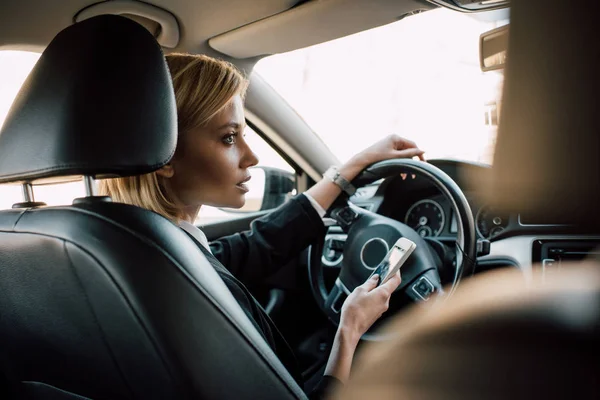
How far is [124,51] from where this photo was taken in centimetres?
106

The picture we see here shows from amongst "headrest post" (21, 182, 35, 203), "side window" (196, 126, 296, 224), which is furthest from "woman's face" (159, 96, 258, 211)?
"side window" (196, 126, 296, 224)

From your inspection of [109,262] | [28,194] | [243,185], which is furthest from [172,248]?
[243,185]

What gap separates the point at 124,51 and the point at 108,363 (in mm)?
539

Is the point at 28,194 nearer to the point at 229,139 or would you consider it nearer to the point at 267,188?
the point at 229,139

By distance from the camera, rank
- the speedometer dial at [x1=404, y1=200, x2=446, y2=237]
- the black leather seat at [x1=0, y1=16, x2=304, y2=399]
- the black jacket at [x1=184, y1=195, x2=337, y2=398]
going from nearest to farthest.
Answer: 1. the black leather seat at [x1=0, y1=16, x2=304, y2=399]
2. the black jacket at [x1=184, y1=195, x2=337, y2=398]
3. the speedometer dial at [x1=404, y1=200, x2=446, y2=237]

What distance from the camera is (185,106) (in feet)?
4.65

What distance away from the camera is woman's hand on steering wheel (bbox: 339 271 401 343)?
1.38 m

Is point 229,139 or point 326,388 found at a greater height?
point 229,139

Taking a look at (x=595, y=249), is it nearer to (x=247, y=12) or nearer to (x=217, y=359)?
(x=217, y=359)

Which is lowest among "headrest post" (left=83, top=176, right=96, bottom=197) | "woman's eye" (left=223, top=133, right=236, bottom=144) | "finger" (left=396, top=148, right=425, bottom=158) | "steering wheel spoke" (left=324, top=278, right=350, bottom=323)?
"steering wheel spoke" (left=324, top=278, right=350, bottom=323)

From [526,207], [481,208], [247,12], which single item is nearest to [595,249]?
[481,208]

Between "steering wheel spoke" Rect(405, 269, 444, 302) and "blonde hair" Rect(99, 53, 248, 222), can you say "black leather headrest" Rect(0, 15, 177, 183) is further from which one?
"steering wheel spoke" Rect(405, 269, 444, 302)

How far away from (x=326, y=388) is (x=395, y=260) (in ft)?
1.49

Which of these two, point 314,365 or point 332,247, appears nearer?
point 332,247
